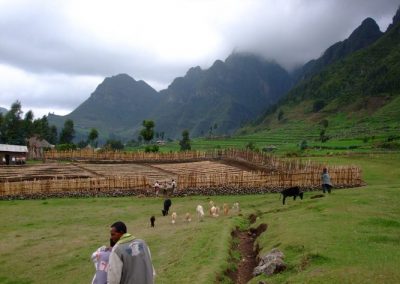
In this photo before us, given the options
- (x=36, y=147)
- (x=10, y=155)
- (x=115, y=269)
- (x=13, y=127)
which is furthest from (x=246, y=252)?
(x=13, y=127)

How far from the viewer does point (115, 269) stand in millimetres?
9000

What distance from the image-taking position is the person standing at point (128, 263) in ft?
29.6

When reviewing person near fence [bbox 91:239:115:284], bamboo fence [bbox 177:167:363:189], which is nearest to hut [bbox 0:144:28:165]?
bamboo fence [bbox 177:167:363:189]

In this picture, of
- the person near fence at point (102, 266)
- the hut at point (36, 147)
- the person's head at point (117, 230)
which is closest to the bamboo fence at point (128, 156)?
the hut at point (36, 147)

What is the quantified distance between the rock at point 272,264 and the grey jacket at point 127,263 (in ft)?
28.2

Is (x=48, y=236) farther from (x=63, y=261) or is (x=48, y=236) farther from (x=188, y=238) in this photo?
(x=188, y=238)

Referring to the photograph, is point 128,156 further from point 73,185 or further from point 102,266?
point 102,266

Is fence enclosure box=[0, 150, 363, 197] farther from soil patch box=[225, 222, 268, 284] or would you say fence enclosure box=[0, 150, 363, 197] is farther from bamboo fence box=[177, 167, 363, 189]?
soil patch box=[225, 222, 268, 284]

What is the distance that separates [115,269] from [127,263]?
0.88ft

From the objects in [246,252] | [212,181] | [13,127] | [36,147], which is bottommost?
[246,252]

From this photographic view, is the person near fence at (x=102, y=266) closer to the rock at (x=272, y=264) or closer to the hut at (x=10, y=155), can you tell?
the rock at (x=272, y=264)

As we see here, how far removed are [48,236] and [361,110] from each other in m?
175

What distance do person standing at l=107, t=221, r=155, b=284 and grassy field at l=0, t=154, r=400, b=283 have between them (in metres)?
7.24

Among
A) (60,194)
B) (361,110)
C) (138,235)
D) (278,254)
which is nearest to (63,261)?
(138,235)
